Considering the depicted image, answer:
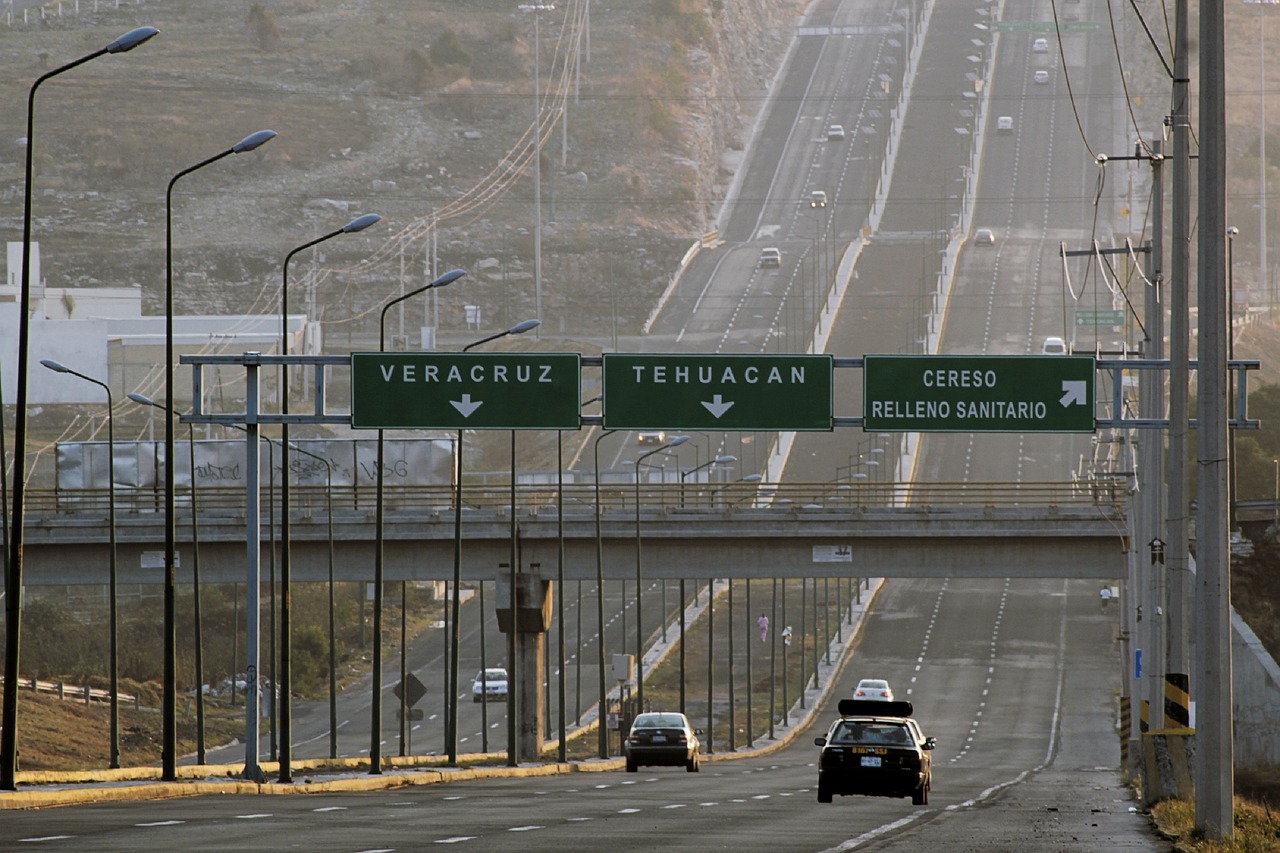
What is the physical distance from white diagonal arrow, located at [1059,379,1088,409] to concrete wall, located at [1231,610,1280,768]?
2440 centimetres

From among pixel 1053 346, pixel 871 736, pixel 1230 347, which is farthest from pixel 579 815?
pixel 1053 346

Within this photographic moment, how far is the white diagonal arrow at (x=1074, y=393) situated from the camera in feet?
107

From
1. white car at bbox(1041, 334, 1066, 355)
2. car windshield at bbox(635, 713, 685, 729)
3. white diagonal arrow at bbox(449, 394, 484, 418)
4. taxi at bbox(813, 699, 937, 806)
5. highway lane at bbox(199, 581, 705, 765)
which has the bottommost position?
highway lane at bbox(199, 581, 705, 765)

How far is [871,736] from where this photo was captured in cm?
3347

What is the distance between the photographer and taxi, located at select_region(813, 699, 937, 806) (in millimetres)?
33000

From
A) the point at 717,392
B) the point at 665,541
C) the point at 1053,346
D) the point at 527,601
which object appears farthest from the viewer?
the point at 1053,346

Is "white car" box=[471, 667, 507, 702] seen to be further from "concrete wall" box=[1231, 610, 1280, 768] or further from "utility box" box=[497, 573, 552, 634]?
"concrete wall" box=[1231, 610, 1280, 768]

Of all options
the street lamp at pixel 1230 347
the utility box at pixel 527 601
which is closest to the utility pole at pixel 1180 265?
the street lamp at pixel 1230 347

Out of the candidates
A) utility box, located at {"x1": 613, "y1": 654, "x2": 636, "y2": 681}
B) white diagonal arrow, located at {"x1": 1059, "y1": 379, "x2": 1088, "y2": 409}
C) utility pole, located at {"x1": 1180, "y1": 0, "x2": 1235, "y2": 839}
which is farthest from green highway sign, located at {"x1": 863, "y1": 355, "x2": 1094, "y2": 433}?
utility box, located at {"x1": 613, "y1": 654, "x2": 636, "y2": 681}

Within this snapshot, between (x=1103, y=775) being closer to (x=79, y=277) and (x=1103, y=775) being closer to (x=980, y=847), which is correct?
(x=980, y=847)

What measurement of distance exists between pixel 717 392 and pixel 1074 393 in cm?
594

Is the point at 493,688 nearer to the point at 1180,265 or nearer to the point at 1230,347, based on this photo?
the point at 1230,347

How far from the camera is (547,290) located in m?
185

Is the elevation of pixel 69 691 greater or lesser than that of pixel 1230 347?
lesser
